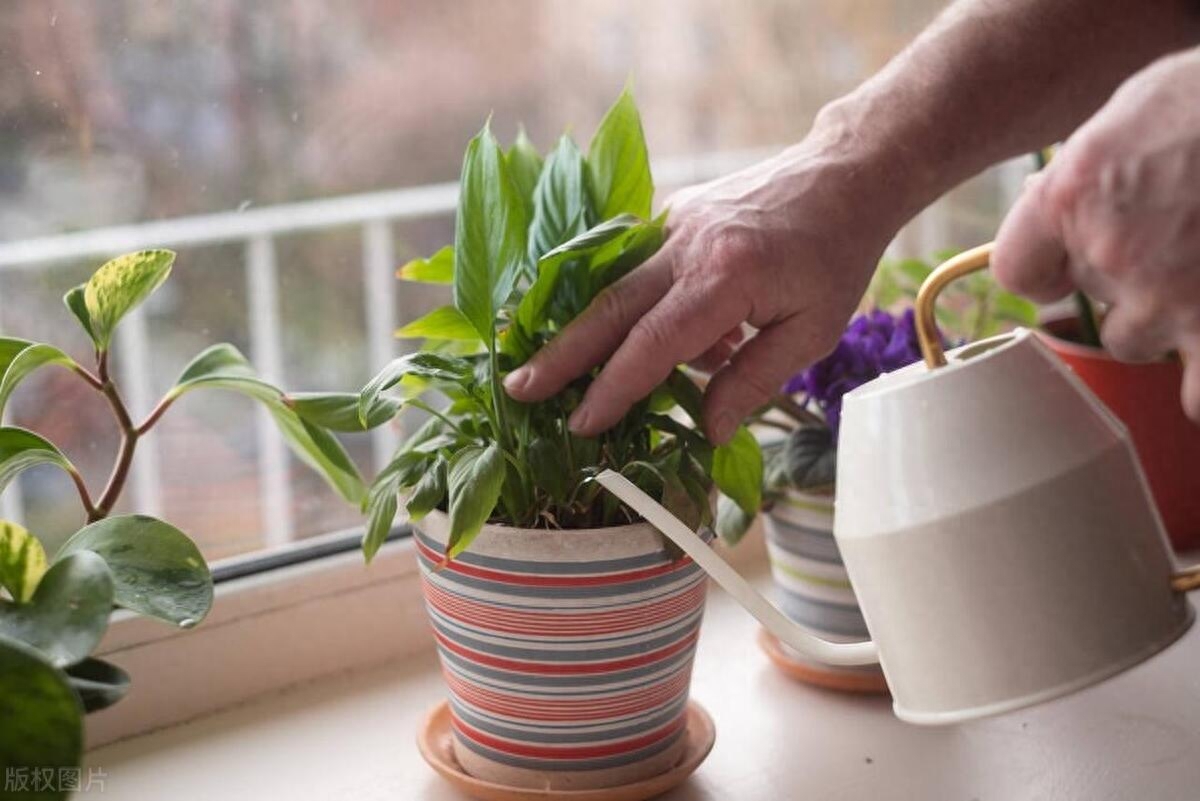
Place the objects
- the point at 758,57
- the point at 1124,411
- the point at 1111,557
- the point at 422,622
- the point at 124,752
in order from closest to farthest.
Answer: the point at 1111,557
the point at 124,752
the point at 422,622
the point at 1124,411
the point at 758,57

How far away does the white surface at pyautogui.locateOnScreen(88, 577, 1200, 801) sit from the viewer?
2.94ft

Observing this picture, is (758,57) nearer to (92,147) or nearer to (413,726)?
(92,147)

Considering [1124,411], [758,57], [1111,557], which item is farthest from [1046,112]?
[758,57]

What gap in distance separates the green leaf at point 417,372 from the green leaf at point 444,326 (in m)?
0.02

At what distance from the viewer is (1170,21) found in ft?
3.34

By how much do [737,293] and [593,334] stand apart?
0.10 metres

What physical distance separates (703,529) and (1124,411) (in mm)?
580

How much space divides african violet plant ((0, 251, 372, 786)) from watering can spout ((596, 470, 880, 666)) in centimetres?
15

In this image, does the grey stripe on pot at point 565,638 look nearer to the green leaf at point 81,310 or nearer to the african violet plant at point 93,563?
the african violet plant at point 93,563

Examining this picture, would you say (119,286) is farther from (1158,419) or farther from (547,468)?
(1158,419)

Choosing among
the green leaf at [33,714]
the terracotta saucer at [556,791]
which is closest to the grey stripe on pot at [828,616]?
the terracotta saucer at [556,791]

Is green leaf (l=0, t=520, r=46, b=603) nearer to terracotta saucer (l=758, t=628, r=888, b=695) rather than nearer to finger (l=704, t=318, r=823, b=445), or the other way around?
finger (l=704, t=318, r=823, b=445)

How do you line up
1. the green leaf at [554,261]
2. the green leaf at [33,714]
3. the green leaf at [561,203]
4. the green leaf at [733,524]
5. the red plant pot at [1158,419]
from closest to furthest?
the green leaf at [33,714] < the green leaf at [554,261] < the green leaf at [561,203] < the green leaf at [733,524] < the red plant pot at [1158,419]

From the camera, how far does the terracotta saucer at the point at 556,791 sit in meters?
0.83
